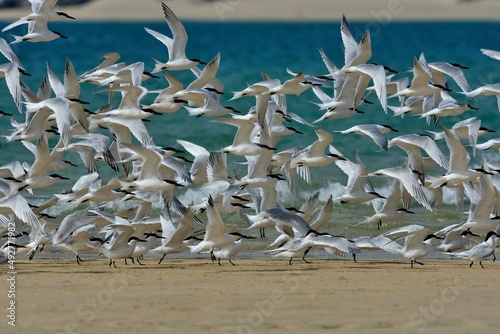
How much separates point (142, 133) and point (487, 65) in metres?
27.1

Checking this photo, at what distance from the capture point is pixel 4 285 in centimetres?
1089

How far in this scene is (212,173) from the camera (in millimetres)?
13977

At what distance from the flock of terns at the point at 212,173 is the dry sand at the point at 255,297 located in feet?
0.87

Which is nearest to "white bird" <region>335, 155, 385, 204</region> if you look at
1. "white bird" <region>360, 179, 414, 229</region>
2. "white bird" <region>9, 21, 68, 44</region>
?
"white bird" <region>360, 179, 414, 229</region>

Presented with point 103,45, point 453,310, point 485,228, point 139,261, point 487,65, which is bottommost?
point 103,45

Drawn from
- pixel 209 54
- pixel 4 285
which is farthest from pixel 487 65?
pixel 4 285

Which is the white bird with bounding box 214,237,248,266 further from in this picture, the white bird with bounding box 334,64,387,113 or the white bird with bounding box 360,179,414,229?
the white bird with bounding box 334,64,387,113

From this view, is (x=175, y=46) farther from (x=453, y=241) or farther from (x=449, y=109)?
(x=453, y=241)

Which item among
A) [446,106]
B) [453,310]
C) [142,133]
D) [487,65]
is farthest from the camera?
[487,65]

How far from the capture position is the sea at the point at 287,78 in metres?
17.8

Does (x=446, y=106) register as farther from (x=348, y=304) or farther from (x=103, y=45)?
(x=103, y=45)

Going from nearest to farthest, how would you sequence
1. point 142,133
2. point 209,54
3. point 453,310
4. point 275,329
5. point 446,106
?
point 275,329 < point 453,310 < point 142,133 < point 446,106 < point 209,54

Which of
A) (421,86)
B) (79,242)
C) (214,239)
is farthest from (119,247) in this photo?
(421,86)

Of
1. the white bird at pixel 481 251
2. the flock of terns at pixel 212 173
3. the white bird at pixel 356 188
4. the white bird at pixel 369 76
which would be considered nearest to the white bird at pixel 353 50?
the flock of terns at pixel 212 173
